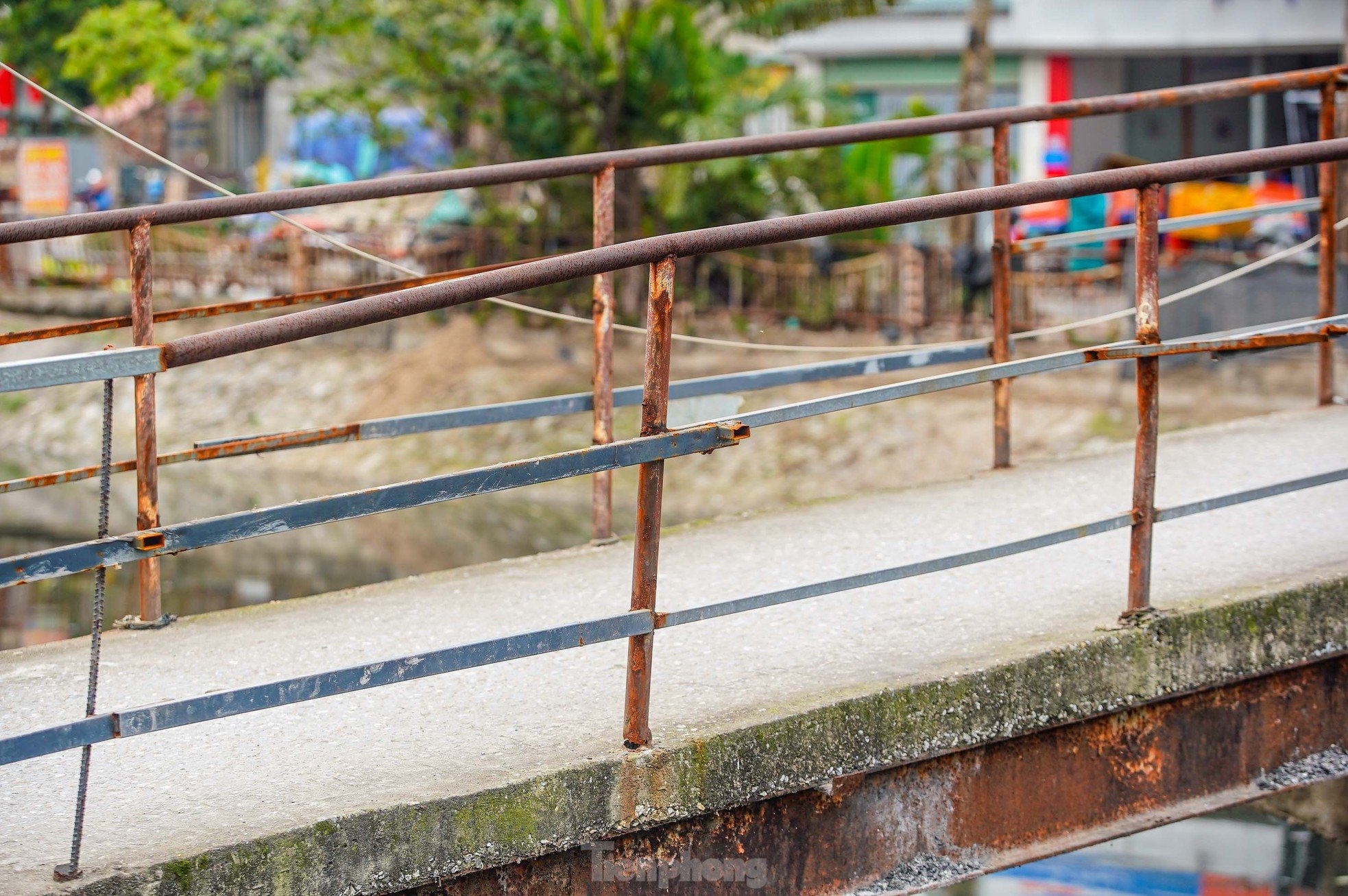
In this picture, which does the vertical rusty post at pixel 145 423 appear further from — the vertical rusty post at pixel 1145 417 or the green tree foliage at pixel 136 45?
the green tree foliage at pixel 136 45

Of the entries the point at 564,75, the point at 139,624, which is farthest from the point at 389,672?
the point at 564,75

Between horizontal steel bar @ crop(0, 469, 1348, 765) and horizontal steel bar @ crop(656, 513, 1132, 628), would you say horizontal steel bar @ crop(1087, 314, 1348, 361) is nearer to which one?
horizontal steel bar @ crop(656, 513, 1132, 628)

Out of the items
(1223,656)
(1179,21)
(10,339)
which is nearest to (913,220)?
(1223,656)

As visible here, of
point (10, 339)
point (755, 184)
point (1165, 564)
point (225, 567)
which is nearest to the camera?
point (10, 339)

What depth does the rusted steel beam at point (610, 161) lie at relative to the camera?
144 inches

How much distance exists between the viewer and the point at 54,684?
11.1 feet

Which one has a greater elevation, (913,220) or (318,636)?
(913,220)

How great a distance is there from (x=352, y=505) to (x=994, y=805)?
5.21 ft

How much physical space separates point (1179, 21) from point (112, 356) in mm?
23620

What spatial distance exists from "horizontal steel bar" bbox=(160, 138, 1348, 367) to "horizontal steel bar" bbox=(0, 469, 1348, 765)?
56 centimetres

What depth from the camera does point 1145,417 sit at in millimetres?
3289

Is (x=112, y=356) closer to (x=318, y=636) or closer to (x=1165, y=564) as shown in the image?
(x=318, y=636)

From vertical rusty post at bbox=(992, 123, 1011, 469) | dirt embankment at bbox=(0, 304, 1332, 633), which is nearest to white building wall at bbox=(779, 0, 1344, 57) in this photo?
dirt embankment at bbox=(0, 304, 1332, 633)

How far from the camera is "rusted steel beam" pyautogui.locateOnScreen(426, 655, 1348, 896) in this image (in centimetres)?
282
